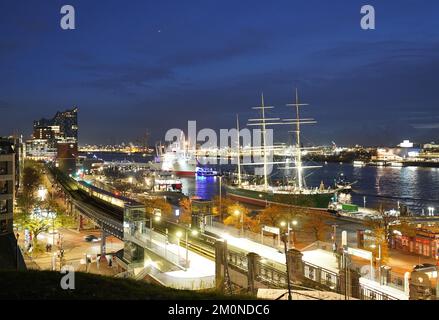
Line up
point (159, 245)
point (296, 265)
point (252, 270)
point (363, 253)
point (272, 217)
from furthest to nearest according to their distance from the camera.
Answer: point (272, 217)
point (159, 245)
point (363, 253)
point (296, 265)
point (252, 270)

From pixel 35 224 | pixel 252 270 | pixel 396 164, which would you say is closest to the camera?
pixel 252 270

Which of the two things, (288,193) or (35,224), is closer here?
(35,224)

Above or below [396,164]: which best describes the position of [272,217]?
above

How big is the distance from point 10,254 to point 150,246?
27.3 ft

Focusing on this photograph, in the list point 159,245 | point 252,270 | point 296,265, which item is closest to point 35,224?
point 159,245

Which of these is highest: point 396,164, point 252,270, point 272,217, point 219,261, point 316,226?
point 219,261

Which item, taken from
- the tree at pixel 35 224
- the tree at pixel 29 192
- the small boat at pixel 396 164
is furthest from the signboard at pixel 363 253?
the small boat at pixel 396 164

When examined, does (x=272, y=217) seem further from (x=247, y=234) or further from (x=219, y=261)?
(x=219, y=261)

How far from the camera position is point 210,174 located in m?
99.4

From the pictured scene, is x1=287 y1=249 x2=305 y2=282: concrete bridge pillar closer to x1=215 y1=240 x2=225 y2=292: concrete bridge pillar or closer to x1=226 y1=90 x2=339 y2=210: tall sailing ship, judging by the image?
x1=215 y1=240 x2=225 y2=292: concrete bridge pillar

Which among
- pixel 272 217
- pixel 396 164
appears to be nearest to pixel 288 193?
pixel 272 217

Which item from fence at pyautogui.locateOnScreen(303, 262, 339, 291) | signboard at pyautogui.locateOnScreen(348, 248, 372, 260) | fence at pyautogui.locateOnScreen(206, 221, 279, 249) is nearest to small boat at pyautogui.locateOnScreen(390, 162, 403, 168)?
fence at pyautogui.locateOnScreen(206, 221, 279, 249)

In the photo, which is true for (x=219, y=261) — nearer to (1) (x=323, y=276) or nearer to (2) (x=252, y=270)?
(2) (x=252, y=270)
